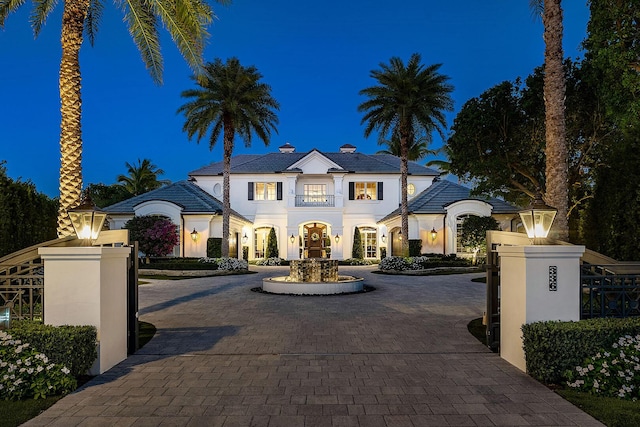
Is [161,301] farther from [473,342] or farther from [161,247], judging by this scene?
[161,247]

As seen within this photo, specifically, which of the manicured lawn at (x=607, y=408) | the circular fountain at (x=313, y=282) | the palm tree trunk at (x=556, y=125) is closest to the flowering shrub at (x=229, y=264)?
the circular fountain at (x=313, y=282)

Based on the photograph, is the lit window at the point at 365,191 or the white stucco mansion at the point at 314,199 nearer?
the white stucco mansion at the point at 314,199

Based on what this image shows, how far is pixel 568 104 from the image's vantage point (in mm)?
20031

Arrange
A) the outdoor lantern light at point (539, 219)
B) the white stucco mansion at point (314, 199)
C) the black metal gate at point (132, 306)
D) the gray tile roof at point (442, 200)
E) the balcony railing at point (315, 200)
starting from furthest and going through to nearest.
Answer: the balcony railing at point (315, 200)
the white stucco mansion at point (314, 199)
the gray tile roof at point (442, 200)
the black metal gate at point (132, 306)
the outdoor lantern light at point (539, 219)

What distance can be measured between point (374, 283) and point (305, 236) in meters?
16.6

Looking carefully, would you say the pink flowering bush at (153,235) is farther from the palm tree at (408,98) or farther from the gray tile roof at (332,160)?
the palm tree at (408,98)

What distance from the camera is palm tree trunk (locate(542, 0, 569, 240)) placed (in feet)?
33.6

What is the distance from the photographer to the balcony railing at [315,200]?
3422cm

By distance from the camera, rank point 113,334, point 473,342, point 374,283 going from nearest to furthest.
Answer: point 113,334 → point 473,342 → point 374,283

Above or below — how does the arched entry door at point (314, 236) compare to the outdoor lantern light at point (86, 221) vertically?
below

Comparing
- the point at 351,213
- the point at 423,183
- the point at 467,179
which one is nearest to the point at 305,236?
the point at 351,213

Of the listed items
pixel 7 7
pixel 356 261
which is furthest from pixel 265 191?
pixel 7 7

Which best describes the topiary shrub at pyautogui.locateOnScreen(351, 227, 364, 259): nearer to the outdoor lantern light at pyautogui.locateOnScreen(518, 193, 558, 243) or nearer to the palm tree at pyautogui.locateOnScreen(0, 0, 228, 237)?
the palm tree at pyautogui.locateOnScreen(0, 0, 228, 237)

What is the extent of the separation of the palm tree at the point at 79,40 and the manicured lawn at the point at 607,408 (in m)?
10.6
